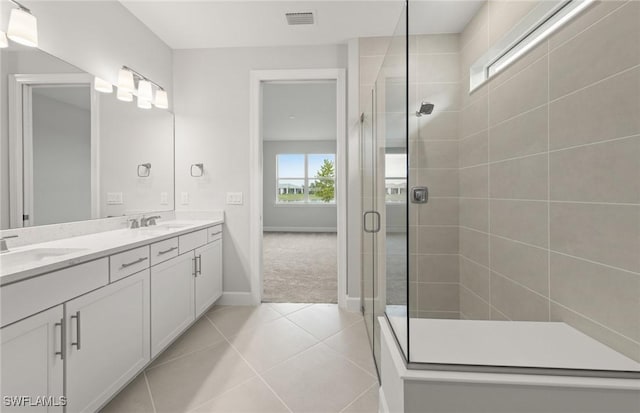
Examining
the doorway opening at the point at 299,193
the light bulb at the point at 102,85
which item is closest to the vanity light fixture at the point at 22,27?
the light bulb at the point at 102,85

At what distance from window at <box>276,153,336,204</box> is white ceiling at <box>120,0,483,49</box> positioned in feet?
18.6

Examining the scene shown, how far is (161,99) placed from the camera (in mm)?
2670

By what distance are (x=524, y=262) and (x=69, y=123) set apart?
2909 mm

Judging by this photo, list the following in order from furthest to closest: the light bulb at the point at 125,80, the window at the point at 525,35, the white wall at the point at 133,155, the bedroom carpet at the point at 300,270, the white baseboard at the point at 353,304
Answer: the bedroom carpet at the point at 300,270 → the white baseboard at the point at 353,304 → the light bulb at the point at 125,80 → the white wall at the point at 133,155 → the window at the point at 525,35

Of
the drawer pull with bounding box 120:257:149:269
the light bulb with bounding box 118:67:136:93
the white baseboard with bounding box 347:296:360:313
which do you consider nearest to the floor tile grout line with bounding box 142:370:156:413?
the drawer pull with bounding box 120:257:149:269

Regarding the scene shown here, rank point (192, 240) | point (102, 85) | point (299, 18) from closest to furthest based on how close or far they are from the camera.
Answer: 1. point (102, 85)
2. point (192, 240)
3. point (299, 18)

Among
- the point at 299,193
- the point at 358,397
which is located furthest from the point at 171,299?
the point at 299,193

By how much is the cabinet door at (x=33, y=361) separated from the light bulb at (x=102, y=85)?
1.64m

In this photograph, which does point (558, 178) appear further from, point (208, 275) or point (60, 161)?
point (60, 161)

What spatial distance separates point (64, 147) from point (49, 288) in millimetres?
1134

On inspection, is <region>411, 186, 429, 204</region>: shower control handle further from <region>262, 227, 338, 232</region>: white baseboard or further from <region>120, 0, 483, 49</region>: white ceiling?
<region>262, 227, 338, 232</region>: white baseboard

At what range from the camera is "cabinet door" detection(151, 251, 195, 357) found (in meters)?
1.77

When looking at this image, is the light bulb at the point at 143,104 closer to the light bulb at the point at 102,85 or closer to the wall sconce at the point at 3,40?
the light bulb at the point at 102,85

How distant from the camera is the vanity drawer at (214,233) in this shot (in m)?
2.60
